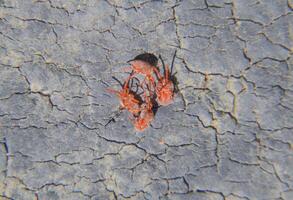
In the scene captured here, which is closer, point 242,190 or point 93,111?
point 242,190

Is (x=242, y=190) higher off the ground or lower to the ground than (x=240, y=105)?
lower

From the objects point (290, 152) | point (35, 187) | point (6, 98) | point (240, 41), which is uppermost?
point (240, 41)

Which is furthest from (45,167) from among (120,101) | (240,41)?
(240,41)

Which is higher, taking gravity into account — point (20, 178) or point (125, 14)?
point (125, 14)

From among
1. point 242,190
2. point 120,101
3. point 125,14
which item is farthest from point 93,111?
point 242,190

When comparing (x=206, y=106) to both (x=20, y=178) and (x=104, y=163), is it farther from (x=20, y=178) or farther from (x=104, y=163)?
(x=20, y=178)

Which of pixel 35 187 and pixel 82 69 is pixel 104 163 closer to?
pixel 35 187
